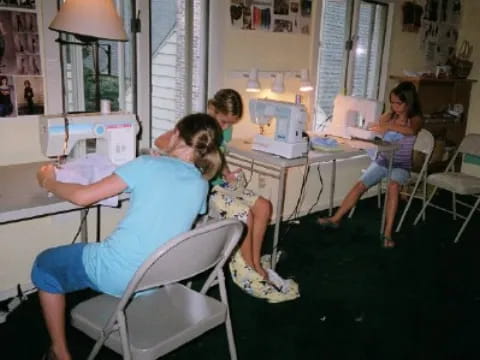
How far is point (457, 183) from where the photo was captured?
3.52 metres

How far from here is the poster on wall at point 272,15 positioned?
3.06 meters

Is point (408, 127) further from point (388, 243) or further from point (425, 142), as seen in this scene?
point (388, 243)

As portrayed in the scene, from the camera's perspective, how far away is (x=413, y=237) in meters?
3.57

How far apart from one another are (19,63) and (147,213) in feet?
4.08

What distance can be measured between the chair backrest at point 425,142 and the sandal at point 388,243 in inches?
27.4

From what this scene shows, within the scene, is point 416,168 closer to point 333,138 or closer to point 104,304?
point 333,138

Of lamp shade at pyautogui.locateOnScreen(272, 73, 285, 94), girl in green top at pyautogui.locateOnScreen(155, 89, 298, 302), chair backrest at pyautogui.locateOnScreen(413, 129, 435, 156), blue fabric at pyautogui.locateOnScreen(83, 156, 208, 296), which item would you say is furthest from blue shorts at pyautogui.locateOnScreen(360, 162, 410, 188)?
blue fabric at pyautogui.locateOnScreen(83, 156, 208, 296)

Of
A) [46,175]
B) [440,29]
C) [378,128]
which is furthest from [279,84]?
[440,29]

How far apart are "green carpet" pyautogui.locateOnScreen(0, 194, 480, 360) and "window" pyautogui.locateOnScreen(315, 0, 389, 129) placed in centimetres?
119

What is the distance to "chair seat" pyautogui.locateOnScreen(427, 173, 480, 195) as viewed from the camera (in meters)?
3.47

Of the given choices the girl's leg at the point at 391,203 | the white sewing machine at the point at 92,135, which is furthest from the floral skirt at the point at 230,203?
the girl's leg at the point at 391,203

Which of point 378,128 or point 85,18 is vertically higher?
point 85,18

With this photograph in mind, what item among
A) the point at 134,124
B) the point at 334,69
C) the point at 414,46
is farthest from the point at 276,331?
the point at 414,46

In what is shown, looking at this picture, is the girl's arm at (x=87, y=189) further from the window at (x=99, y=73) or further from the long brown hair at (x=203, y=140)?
the window at (x=99, y=73)
